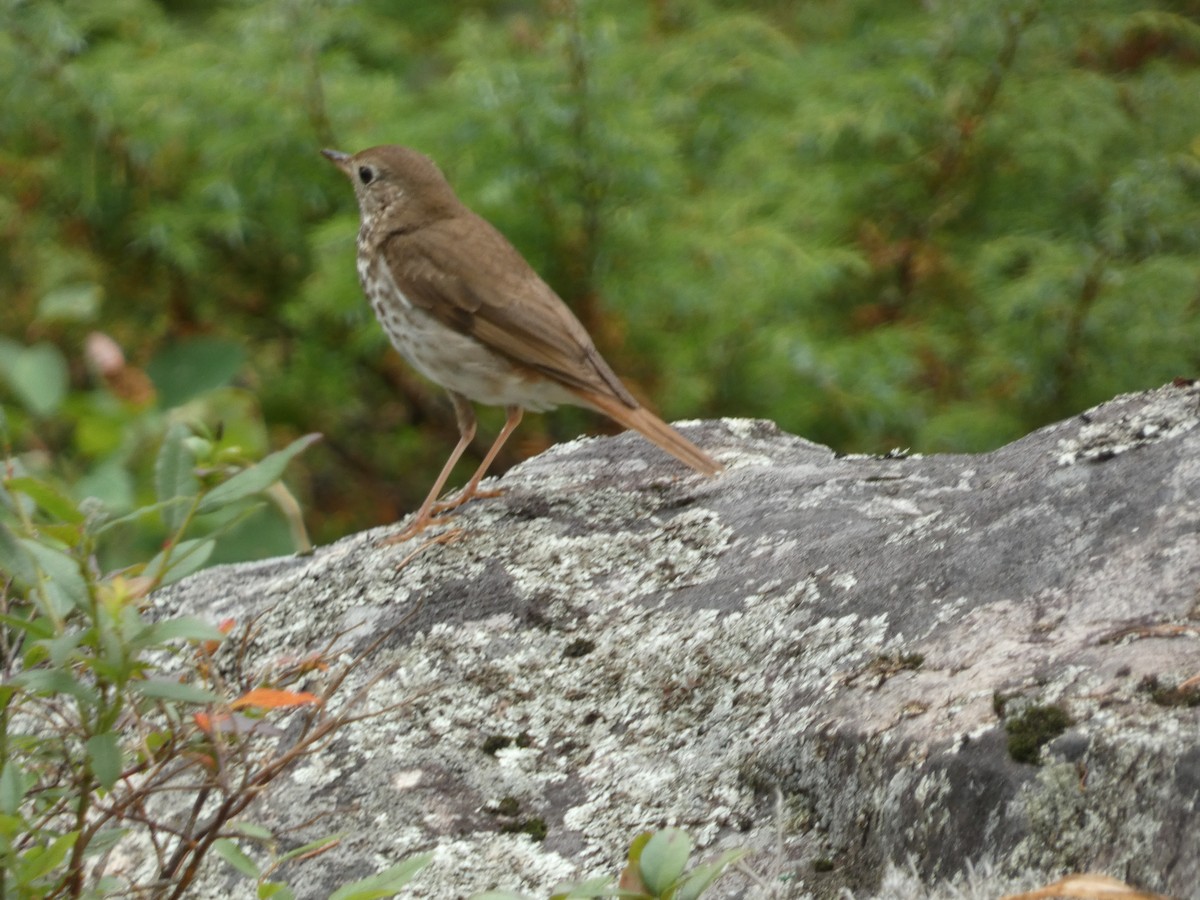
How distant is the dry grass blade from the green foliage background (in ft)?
9.09

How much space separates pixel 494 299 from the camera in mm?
3734

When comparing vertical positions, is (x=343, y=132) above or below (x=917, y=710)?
above

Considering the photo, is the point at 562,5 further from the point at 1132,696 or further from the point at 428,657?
the point at 1132,696

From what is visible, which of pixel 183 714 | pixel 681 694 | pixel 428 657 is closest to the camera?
pixel 183 714

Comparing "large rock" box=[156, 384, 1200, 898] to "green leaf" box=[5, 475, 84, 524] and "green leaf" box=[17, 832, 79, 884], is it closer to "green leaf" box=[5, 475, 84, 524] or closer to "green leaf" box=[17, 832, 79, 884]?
"green leaf" box=[17, 832, 79, 884]

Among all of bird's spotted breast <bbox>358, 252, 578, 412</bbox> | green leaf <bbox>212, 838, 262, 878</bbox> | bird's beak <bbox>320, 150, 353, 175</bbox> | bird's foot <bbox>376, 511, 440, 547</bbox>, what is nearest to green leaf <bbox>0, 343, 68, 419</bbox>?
green leaf <bbox>212, 838, 262, 878</bbox>

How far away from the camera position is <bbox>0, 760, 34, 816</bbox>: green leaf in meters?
1.37

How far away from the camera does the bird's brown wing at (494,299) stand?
3.59 meters

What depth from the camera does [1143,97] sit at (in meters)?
4.62

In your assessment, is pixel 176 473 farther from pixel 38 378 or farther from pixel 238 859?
pixel 238 859

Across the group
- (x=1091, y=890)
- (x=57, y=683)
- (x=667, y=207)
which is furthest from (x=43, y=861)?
(x=667, y=207)

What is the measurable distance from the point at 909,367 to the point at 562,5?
1547 millimetres

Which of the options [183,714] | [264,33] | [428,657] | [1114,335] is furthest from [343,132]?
[183,714]

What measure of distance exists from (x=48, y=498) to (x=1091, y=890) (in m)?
1.06
